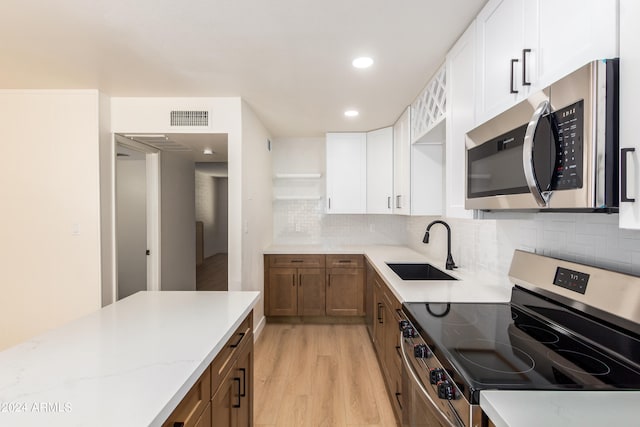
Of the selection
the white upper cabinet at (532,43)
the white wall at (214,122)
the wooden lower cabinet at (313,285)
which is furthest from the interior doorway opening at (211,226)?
the white upper cabinet at (532,43)

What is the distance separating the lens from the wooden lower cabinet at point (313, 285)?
3768 mm

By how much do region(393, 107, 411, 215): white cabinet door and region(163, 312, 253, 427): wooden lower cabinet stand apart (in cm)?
200

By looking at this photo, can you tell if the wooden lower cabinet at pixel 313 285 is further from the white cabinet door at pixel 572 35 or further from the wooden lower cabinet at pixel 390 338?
the white cabinet door at pixel 572 35

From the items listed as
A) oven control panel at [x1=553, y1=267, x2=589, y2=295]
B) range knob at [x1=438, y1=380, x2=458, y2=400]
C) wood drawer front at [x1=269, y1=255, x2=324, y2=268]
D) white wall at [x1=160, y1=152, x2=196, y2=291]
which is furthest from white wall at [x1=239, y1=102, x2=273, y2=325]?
oven control panel at [x1=553, y1=267, x2=589, y2=295]

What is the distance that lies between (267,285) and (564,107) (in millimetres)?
3386

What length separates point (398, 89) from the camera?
2.60m

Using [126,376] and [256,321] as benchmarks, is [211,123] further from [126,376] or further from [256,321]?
[126,376]

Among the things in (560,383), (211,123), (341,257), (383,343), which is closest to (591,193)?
(560,383)

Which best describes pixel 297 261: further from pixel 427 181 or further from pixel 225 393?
pixel 225 393

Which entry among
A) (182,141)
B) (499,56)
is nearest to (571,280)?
(499,56)

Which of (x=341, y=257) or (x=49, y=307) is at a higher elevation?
(x=341, y=257)

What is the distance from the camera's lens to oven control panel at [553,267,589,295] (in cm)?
114

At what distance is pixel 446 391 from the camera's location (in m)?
0.97

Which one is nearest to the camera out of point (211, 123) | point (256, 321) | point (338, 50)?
point (338, 50)
